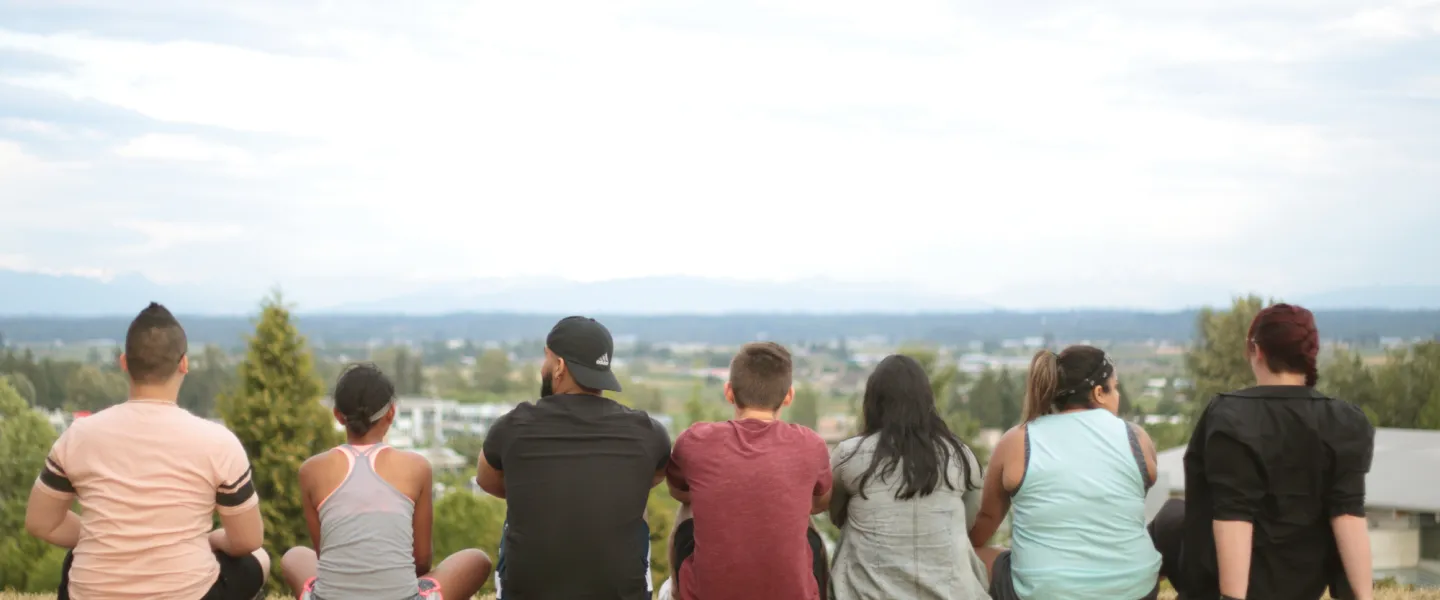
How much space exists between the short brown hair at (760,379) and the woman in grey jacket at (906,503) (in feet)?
1.24

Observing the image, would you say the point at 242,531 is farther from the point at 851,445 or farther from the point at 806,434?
the point at 851,445

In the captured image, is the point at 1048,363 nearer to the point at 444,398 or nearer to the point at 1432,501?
the point at 1432,501

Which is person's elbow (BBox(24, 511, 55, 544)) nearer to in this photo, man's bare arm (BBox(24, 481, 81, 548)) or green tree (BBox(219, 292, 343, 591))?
man's bare arm (BBox(24, 481, 81, 548))

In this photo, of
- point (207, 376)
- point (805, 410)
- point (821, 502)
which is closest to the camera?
point (821, 502)

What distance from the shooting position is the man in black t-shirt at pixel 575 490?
163 inches

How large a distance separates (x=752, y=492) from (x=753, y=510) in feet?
0.23

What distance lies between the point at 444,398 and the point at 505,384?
975 centimetres

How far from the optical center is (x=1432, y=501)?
13555mm

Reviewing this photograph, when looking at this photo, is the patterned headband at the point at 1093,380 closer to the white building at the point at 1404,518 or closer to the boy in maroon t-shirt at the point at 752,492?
the boy in maroon t-shirt at the point at 752,492

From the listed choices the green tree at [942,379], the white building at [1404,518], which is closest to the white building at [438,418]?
the green tree at [942,379]

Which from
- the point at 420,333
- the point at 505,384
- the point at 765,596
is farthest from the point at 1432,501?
the point at 420,333

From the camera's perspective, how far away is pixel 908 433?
4.50 metres

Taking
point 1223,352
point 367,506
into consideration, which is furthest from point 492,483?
point 1223,352

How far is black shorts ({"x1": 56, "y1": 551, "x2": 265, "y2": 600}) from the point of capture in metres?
Result: 4.30
